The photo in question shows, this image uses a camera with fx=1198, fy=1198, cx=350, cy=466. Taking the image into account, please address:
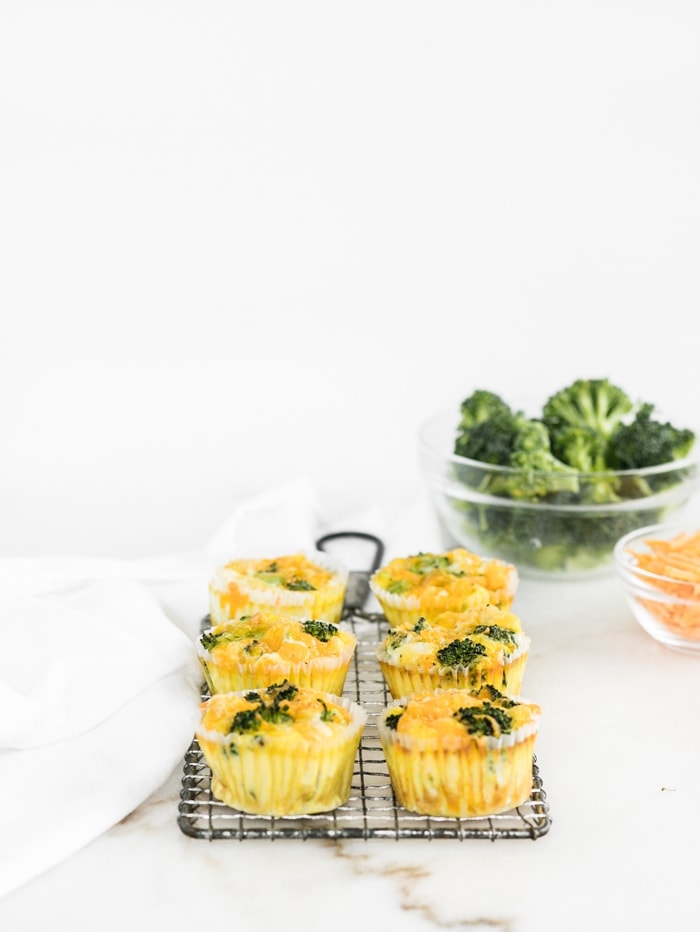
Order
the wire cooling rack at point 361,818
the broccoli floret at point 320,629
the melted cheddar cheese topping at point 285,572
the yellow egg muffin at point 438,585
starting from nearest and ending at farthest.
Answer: the wire cooling rack at point 361,818, the broccoli floret at point 320,629, the yellow egg muffin at point 438,585, the melted cheddar cheese topping at point 285,572

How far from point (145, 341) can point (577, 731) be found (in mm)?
3593

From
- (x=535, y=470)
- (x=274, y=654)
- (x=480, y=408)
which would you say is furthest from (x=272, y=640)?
(x=480, y=408)

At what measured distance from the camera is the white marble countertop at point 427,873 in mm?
2465

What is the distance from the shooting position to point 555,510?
14.4 feet

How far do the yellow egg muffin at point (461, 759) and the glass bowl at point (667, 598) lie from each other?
3.73 feet

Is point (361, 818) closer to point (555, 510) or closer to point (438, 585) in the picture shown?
point (438, 585)

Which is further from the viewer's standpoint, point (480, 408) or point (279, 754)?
point (480, 408)

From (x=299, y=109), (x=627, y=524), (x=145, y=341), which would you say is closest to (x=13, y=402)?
(x=145, y=341)

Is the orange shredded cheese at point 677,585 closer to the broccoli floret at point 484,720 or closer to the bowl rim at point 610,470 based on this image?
the bowl rim at point 610,470

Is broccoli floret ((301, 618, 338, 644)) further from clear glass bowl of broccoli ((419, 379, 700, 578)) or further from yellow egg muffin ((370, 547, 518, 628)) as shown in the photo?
clear glass bowl of broccoli ((419, 379, 700, 578))

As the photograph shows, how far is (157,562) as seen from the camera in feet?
14.5

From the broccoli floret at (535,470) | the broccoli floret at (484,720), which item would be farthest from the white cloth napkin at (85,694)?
the broccoli floret at (535,470)

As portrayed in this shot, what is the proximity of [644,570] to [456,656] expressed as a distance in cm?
100

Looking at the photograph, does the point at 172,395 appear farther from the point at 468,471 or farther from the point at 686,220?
the point at 686,220
